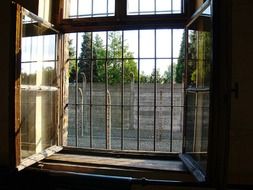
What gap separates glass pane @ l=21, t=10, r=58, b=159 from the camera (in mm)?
1854

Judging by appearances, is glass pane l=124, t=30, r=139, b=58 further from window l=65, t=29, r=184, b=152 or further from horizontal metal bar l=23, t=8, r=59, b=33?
horizontal metal bar l=23, t=8, r=59, b=33

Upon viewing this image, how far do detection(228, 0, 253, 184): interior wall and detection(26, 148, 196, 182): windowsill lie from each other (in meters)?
0.30

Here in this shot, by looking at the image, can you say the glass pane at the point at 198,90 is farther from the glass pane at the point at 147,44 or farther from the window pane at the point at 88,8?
the window pane at the point at 88,8

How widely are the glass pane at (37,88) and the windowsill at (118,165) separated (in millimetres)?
146

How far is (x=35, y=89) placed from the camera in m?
1.96

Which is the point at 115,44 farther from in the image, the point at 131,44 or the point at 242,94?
the point at 242,94

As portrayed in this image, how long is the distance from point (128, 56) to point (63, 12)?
593 millimetres

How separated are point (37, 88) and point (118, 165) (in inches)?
29.1

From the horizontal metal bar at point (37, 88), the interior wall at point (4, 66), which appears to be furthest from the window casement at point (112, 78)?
the interior wall at point (4, 66)

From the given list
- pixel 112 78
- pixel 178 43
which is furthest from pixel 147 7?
pixel 112 78

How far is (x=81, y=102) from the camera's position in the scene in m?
2.22

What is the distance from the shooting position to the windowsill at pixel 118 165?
1.84 m

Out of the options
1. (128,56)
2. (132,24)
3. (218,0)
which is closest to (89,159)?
(128,56)

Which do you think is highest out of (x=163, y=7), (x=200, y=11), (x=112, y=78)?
(x=163, y=7)
